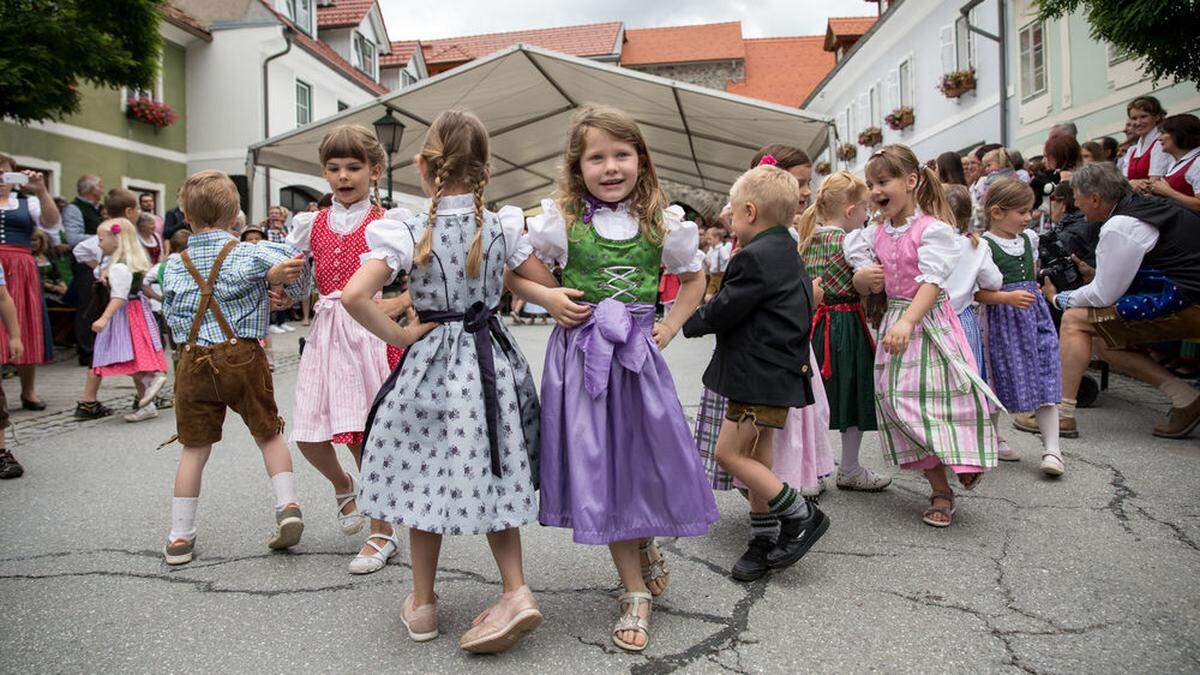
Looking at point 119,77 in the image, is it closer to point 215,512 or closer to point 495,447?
point 215,512

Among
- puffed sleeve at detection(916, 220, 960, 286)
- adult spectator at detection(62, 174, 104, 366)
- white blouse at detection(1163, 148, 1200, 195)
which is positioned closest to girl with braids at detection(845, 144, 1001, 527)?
puffed sleeve at detection(916, 220, 960, 286)

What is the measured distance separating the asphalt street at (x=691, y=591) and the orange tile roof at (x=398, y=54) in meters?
28.8

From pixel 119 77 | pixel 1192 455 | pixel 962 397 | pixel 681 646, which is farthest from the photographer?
pixel 119 77

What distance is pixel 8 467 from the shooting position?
493 cm

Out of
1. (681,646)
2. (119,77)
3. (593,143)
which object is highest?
(119,77)

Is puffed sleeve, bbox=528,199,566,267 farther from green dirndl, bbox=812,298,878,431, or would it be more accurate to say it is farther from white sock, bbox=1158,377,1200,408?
white sock, bbox=1158,377,1200,408

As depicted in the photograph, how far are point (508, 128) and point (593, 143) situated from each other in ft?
42.5

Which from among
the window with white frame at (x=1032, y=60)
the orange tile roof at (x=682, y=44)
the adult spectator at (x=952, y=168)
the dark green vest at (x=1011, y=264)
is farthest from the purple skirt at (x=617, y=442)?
the orange tile roof at (x=682, y=44)

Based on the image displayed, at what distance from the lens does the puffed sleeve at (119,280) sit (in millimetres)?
6926

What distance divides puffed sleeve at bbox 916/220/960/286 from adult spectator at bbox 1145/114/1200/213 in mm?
3082

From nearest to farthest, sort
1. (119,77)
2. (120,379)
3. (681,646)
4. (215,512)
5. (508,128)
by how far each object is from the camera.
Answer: (681,646), (215,512), (120,379), (119,77), (508,128)

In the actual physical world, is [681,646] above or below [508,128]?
below

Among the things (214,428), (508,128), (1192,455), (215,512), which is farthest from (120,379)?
(1192,455)

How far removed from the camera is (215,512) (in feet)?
13.7
